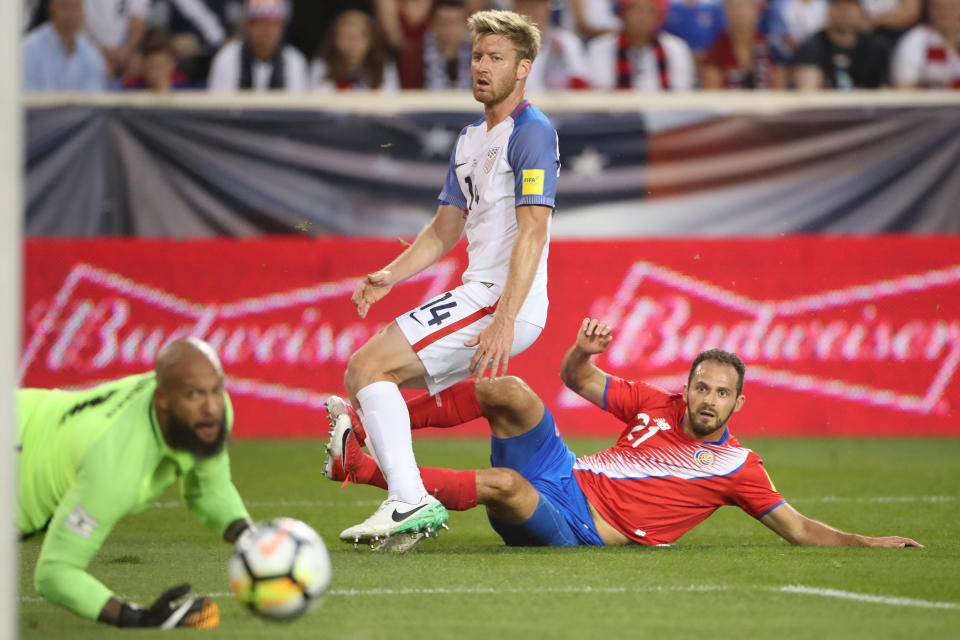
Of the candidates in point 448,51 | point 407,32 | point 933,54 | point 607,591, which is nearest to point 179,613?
point 607,591

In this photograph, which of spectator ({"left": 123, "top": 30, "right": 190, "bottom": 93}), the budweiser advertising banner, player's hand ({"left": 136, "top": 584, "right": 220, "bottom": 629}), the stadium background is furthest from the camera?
spectator ({"left": 123, "top": 30, "right": 190, "bottom": 93})

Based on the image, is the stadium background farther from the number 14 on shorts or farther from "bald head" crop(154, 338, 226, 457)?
"bald head" crop(154, 338, 226, 457)

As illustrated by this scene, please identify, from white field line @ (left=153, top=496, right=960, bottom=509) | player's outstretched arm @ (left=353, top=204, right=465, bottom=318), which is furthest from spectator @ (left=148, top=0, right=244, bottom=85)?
player's outstretched arm @ (left=353, top=204, right=465, bottom=318)

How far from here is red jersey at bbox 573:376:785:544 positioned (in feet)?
20.8

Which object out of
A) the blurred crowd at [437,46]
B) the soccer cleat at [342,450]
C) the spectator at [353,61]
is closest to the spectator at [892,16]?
the blurred crowd at [437,46]

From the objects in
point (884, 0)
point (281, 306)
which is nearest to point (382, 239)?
point (281, 306)

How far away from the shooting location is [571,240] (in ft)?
40.0

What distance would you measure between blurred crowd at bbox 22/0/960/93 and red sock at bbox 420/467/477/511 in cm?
799

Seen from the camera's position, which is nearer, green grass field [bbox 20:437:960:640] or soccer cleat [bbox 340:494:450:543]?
green grass field [bbox 20:437:960:640]

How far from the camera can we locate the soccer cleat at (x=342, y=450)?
6.30 meters

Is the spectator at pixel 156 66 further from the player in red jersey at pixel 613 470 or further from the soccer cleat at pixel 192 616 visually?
the soccer cleat at pixel 192 616

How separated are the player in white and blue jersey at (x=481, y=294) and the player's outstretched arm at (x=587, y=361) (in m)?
0.25

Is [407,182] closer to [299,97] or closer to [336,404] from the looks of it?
[299,97]

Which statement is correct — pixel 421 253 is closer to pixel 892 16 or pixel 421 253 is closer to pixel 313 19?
pixel 313 19
